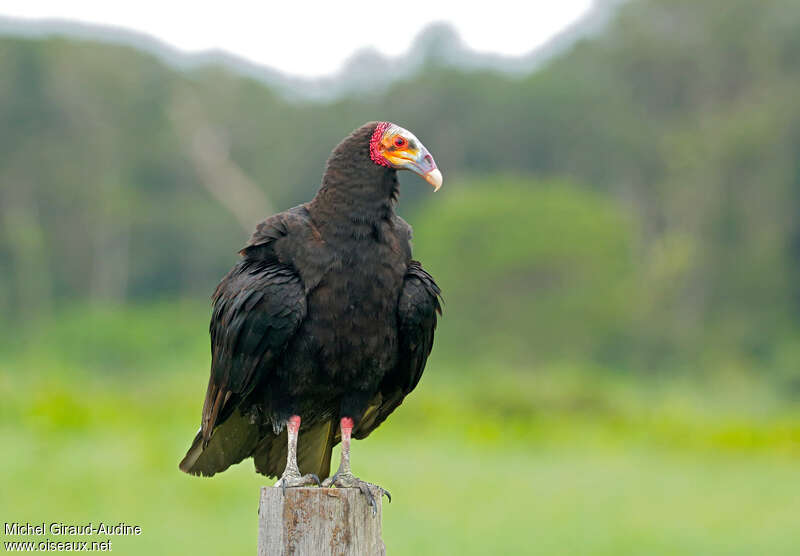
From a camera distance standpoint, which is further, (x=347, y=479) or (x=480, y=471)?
(x=480, y=471)

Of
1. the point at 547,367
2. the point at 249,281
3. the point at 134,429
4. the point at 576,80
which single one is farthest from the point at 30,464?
the point at 576,80

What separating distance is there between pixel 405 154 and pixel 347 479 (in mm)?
1111

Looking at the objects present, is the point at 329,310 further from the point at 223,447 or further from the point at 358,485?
the point at 223,447

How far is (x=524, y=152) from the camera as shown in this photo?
126 feet

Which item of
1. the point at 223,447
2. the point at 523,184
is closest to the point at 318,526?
the point at 223,447

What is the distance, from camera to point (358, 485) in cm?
375

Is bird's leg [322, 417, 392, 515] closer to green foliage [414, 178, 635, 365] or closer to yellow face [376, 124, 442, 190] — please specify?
yellow face [376, 124, 442, 190]

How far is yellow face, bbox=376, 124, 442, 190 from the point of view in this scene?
3.97 m

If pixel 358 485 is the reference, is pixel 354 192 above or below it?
above

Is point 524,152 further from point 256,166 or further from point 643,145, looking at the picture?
point 256,166

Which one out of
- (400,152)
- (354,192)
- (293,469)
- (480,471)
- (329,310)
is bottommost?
(293,469)

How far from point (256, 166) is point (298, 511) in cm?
3695

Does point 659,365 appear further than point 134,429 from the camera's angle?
Yes

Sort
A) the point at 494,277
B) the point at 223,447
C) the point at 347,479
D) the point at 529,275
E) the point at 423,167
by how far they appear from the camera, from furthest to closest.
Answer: the point at 529,275 → the point at 494,277 → the point at 223,447 → the point at 423,167 → the point at 347,479
